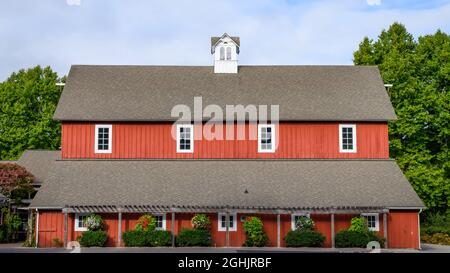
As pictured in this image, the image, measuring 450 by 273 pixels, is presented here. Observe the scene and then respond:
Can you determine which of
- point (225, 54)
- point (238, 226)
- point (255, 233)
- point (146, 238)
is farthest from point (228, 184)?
point (225, 54)

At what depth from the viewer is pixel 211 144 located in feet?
115

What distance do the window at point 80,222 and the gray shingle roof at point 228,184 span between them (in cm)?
88

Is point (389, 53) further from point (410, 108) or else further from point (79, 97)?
point (79, 97)

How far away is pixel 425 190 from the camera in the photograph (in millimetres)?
43375

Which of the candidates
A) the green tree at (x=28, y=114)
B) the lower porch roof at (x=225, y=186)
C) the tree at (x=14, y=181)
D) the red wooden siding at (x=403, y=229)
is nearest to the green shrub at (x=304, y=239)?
the lower porch roof at (x=225, y=186)

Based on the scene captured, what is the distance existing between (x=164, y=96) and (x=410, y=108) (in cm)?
1845

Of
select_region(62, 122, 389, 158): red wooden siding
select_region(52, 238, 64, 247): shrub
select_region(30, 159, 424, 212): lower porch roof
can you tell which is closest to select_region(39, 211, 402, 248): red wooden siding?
select_region(52, 238, 64, 247): shrub

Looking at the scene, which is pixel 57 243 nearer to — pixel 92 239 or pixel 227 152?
pixel 92 239

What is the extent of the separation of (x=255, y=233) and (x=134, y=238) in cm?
598

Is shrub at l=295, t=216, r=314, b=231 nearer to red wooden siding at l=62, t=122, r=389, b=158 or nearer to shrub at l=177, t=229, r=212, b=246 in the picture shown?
shrub at l=177, t=229, r=212, b=246

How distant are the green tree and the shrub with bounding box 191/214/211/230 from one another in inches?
1221

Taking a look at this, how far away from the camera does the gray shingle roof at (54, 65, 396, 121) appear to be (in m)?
35.5

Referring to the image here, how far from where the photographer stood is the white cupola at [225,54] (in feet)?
126
